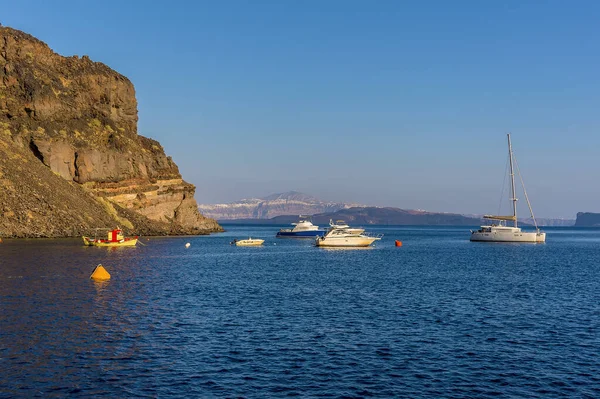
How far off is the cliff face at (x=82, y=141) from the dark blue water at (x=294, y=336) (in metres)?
80.5

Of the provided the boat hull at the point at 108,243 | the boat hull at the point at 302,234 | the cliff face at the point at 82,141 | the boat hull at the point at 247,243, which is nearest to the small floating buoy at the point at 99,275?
the boat hull at the point at 108,243

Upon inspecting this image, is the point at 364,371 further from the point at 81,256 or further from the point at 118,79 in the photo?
the point at 118,79

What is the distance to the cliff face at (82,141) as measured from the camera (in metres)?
134

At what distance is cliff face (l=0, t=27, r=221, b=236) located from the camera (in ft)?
440

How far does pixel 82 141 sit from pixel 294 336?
5161 inches

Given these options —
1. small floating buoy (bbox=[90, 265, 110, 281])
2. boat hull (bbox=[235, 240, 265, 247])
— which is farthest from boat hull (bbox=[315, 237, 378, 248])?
small floating buoy (bbox=[90, 265, 110, 281])

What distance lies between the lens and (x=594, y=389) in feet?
71.4

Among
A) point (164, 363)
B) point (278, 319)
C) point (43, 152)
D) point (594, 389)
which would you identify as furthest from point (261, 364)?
point (43, 152)

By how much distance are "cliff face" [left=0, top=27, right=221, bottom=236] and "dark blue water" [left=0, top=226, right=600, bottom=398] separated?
80.5 m

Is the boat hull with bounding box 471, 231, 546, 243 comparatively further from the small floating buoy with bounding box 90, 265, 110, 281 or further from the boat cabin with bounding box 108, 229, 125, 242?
the small floating buoy with bounding box 90, 265, 110, 281

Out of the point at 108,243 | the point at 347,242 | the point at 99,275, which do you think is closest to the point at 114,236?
the point at 108,243

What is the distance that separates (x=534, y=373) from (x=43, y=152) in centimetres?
13100

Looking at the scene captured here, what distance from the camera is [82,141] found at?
147500 mm

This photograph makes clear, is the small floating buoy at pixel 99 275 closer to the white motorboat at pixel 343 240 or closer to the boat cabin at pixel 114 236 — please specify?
the boat cabin at pixel 114 236
